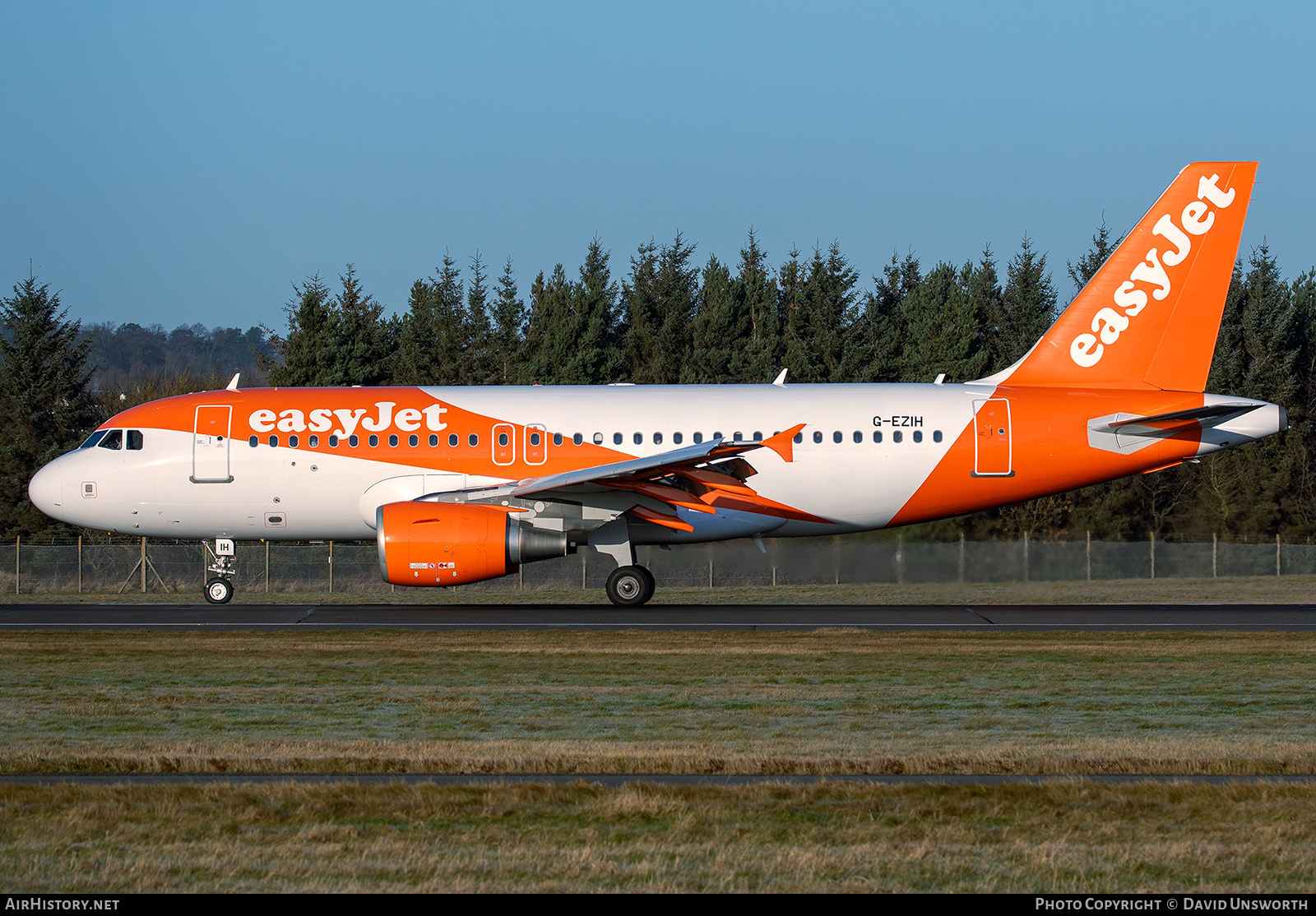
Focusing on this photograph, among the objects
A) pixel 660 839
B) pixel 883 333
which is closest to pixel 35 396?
pixel 883 333

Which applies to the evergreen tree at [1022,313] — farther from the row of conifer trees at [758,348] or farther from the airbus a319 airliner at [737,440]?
the airbus a319 airliner at [737,440]

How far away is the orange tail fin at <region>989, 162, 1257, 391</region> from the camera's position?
23016mm

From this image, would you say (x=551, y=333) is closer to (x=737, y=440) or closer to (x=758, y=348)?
(x=758, y=348)

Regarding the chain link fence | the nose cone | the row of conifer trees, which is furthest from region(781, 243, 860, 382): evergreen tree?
the nose cone

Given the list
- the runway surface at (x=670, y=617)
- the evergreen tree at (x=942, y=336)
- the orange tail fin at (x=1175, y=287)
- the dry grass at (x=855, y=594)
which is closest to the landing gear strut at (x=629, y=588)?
the runway surface at (x=670, y=617)

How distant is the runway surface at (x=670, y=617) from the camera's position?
754 inches

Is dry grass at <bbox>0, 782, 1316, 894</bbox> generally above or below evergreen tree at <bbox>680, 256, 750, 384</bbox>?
below

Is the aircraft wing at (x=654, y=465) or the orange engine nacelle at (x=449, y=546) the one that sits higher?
the aircraft wing at (x=654, y=465)

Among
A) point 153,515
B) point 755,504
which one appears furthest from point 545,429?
point 153,515

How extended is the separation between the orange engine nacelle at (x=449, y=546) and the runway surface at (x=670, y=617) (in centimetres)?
72

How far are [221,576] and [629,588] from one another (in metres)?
7.53

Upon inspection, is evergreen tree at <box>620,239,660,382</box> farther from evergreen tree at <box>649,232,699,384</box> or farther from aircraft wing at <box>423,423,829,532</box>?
aircraft wing at <box>423,423,829,532</box>

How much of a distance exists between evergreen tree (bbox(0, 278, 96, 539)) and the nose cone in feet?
68.6

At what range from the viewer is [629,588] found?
22609 mm
